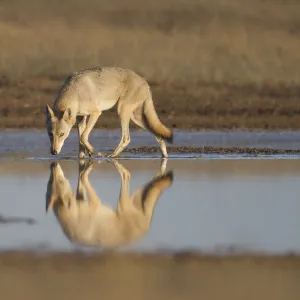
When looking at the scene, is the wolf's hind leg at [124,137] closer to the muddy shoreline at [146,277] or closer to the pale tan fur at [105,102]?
the pale tan fur at [105,102]

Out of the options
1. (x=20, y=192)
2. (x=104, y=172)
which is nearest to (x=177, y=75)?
(x=104, y=172)

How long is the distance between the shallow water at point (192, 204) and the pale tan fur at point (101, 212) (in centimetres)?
9

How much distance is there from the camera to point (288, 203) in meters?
13.1

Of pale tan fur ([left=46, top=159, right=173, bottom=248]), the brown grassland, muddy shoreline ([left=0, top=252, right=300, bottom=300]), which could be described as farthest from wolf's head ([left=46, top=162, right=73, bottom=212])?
the brown grassland

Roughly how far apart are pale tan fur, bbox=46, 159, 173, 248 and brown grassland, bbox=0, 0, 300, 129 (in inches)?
388

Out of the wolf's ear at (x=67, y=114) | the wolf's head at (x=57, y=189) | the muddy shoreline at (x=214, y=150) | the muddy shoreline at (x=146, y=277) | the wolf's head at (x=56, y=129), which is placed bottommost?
the muddy shoreline at (x=214, y=150)

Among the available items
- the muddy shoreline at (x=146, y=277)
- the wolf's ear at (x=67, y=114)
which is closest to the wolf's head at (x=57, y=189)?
the wolf's ear at (x=67, y=114)

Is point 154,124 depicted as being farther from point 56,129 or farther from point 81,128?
point 56,129

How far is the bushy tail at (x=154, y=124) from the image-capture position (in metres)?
18.3

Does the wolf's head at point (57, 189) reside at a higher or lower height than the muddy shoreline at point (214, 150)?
higher

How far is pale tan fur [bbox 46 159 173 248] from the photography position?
11172mm

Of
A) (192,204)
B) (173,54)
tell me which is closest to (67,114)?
(192,204)

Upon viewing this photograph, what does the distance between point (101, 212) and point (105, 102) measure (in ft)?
21.5

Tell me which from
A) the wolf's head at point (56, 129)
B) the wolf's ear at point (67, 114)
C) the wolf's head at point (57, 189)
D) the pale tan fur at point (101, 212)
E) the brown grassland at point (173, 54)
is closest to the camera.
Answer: the pale tan fur at point (101, 212)
